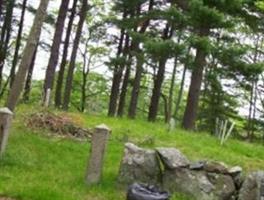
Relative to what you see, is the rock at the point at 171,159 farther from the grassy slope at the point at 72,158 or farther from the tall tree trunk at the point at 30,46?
the tall tree trunk at the point at 30,46

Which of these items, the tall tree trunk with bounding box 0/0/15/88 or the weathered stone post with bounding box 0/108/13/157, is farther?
the tall tree trunk with bounding box 0/0/15/88

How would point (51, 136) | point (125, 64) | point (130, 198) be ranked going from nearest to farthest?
point (130, 198), point (51, 136), point (125, 64)

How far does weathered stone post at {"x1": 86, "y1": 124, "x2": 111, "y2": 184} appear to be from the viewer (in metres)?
A: 9.57

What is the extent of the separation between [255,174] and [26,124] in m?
7.26

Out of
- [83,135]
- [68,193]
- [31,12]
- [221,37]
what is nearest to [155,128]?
[83,135]

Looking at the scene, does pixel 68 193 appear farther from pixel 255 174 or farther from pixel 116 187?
pixel 255 174

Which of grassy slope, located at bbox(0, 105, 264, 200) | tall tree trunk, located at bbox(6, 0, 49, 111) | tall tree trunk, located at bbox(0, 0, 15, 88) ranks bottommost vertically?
grassy slope, located at bbox(0, 105, 264, 200)

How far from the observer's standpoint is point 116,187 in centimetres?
951

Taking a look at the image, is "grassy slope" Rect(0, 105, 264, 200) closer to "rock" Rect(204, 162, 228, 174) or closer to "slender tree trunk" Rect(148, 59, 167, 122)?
"rock" Rect(204, 162, 228, 174)

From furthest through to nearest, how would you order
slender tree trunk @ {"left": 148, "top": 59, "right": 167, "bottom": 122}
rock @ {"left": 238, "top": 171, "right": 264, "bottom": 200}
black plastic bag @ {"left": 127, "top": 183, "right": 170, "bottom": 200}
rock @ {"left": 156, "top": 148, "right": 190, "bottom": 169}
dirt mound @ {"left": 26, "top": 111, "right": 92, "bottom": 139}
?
slender tree trunk @ {"left": 148, "top": 59, "right": 167, "bottom": 122} < dirt mound @ {"left": 26, "top": 111, "right": 92, "bottom": 139} < rock @ {"left": 156, "top": 148, "right": 190, "bottom": 169} < rock @ {"left": 238, "top": 171, "right": 264, "bottom": 200} < black plastic bag @ {"left": 127, "top": 183, "right": 170, "bottom": 200}

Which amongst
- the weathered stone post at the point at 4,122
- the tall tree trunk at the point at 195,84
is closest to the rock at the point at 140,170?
the weathered stone post at the point at 4,122

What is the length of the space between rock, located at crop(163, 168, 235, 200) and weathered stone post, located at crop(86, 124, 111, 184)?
1.14m

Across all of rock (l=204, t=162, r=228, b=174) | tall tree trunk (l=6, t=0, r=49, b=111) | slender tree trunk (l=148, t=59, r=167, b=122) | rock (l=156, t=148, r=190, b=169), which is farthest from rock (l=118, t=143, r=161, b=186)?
slender tree trunk (l=148, t=59, r=167, b=122)

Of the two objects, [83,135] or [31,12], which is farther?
[31,12]
